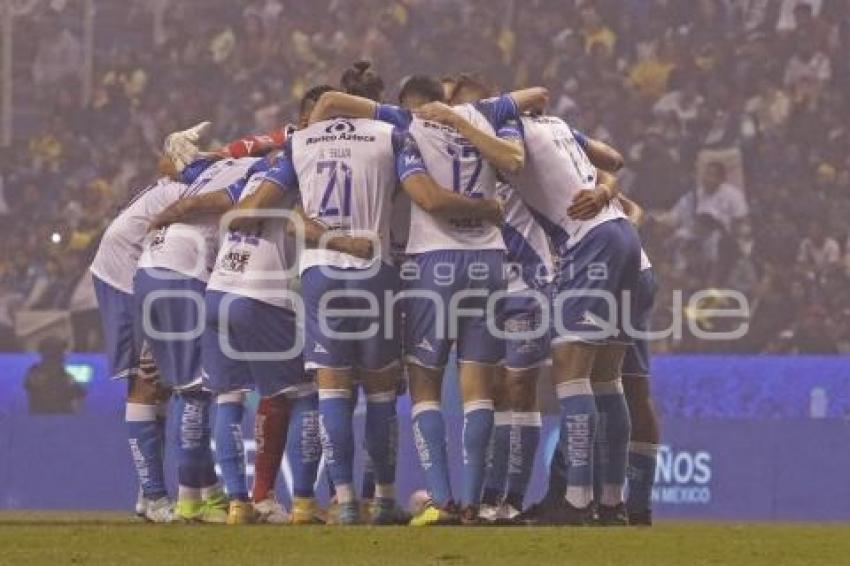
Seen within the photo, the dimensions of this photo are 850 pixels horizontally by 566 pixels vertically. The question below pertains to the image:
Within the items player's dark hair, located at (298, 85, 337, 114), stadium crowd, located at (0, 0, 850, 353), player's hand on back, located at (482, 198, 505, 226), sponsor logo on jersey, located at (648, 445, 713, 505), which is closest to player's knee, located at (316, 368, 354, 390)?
player's hand on back, located at (482, 198, 505, 226)

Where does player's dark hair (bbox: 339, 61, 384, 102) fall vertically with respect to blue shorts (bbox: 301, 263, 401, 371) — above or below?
above

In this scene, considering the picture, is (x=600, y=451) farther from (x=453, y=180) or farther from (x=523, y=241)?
(x=453, y=180)

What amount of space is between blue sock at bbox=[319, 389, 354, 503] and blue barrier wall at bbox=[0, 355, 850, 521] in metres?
7.03

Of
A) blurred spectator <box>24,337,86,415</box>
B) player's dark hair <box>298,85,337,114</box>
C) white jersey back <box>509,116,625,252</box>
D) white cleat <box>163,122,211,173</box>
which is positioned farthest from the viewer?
blurred spectator <box>24,337,86,415</box>

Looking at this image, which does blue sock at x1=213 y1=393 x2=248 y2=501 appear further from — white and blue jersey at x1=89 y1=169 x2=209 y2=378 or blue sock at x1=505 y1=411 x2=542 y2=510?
blue sock at x1=505 y1=411 x2=542 y2=510

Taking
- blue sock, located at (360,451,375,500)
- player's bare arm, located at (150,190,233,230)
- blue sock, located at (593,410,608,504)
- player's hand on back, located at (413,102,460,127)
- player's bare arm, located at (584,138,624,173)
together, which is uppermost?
player's hand on back, located at (413,102,460,127)

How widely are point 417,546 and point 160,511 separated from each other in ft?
11.3

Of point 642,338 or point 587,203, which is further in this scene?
point 642,338

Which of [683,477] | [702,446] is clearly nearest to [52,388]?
[683,477]

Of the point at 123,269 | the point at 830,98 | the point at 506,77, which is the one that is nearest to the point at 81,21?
the point at 506,77

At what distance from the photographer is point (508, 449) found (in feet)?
38.2

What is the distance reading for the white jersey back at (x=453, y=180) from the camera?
11.1 metres

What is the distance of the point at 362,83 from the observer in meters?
11.7

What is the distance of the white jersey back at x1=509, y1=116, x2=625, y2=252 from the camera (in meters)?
11.4
